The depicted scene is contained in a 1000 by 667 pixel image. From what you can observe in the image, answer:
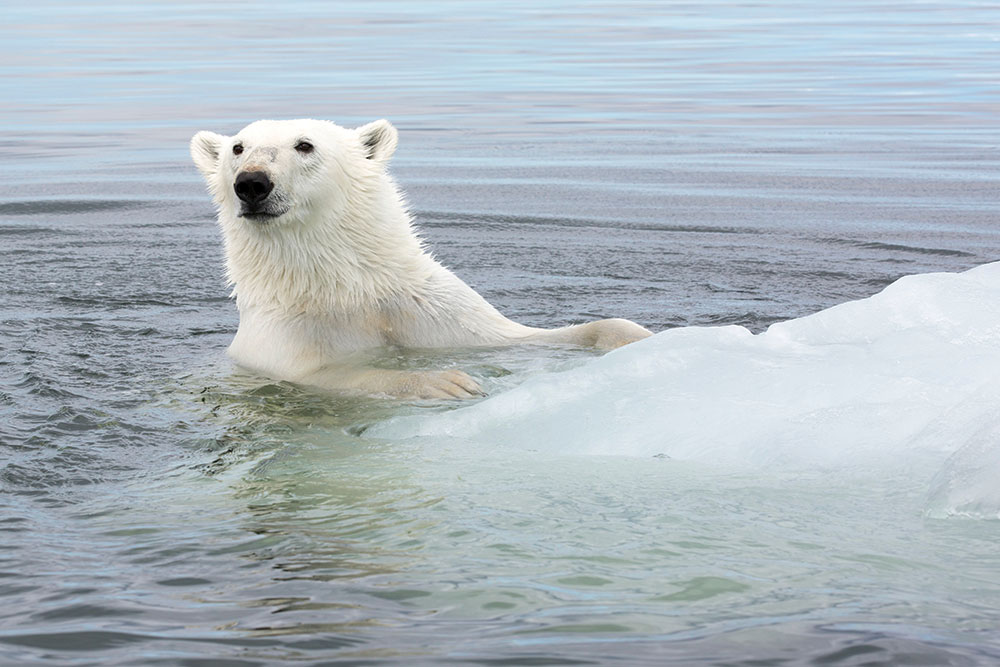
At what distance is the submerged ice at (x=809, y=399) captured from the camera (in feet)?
12.0

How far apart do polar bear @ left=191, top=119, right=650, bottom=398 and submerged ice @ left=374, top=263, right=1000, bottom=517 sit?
35.7 inches

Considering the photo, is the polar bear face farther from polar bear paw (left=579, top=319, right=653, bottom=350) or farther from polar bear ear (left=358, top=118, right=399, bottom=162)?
polar bear paw (left=579, top=319, right=653, bottom=350)

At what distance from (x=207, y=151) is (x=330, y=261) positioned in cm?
79

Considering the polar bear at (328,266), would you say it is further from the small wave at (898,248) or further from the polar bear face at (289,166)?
the small wave at (898,248)

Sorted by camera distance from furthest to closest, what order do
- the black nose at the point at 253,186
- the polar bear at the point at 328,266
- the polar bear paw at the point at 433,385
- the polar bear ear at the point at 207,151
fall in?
the polar bear ear at the point at 207,151, the polar bear at the point at 328,266, the black nose at the point at 253,186, the polar bear paw at the point at 433,385

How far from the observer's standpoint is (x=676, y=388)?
4426 millimetres

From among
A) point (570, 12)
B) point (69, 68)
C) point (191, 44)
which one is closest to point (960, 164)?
point (69, 68)

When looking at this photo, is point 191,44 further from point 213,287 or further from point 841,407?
point 841,407

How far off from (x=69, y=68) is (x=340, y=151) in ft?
66.3

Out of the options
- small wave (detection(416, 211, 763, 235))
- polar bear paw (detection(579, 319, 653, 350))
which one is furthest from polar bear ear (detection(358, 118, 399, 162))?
small wave (detection(416, 211, 763, 235))

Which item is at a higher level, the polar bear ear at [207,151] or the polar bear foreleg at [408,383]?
the polar bear ear at [207,151]

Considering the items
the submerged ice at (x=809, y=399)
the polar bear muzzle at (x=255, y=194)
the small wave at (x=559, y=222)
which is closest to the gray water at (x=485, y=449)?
the small wave at (x=559, y=222)

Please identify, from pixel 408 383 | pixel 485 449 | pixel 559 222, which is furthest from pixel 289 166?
pixel 559 222

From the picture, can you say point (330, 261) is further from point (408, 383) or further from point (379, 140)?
point (408, 383)
